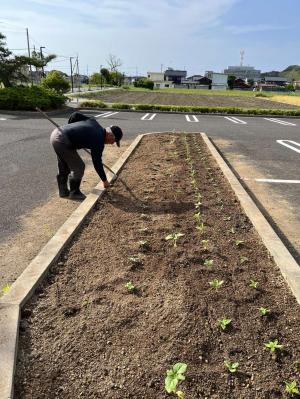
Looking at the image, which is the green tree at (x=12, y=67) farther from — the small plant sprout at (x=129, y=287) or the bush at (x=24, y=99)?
the small plant sprout at (x=129, y=287)

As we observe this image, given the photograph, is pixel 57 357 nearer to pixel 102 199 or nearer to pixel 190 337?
pixel 190 337

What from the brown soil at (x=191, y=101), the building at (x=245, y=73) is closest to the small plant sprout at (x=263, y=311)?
the brown soil at (x=191, y=101)


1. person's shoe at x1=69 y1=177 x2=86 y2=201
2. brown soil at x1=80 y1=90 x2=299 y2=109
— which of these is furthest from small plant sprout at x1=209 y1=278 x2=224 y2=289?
brown soil at x1=80 y1=90 x2=299 y2=109

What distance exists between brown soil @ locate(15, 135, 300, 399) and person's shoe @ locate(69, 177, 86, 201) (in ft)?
4.54

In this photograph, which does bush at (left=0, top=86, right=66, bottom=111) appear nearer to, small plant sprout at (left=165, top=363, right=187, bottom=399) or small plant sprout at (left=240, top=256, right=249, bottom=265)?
small plant sprout at (left=240, top=256, right=249, bottom=265)

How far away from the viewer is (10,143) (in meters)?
9.98

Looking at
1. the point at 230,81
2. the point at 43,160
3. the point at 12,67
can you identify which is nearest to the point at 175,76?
the point at 230,81

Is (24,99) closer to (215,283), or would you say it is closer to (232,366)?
(215,283)

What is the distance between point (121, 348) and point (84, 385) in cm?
34

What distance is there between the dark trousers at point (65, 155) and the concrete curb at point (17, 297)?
1222mm

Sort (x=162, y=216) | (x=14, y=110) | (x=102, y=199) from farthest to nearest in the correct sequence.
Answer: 1. (x=14, y=110)
2. (x=102, y=199)
3. (x=162, y=216)

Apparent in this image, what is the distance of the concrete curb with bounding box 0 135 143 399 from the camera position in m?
2.10

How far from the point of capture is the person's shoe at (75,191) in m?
5.59

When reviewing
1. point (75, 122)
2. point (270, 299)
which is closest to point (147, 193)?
point (75, 122)
